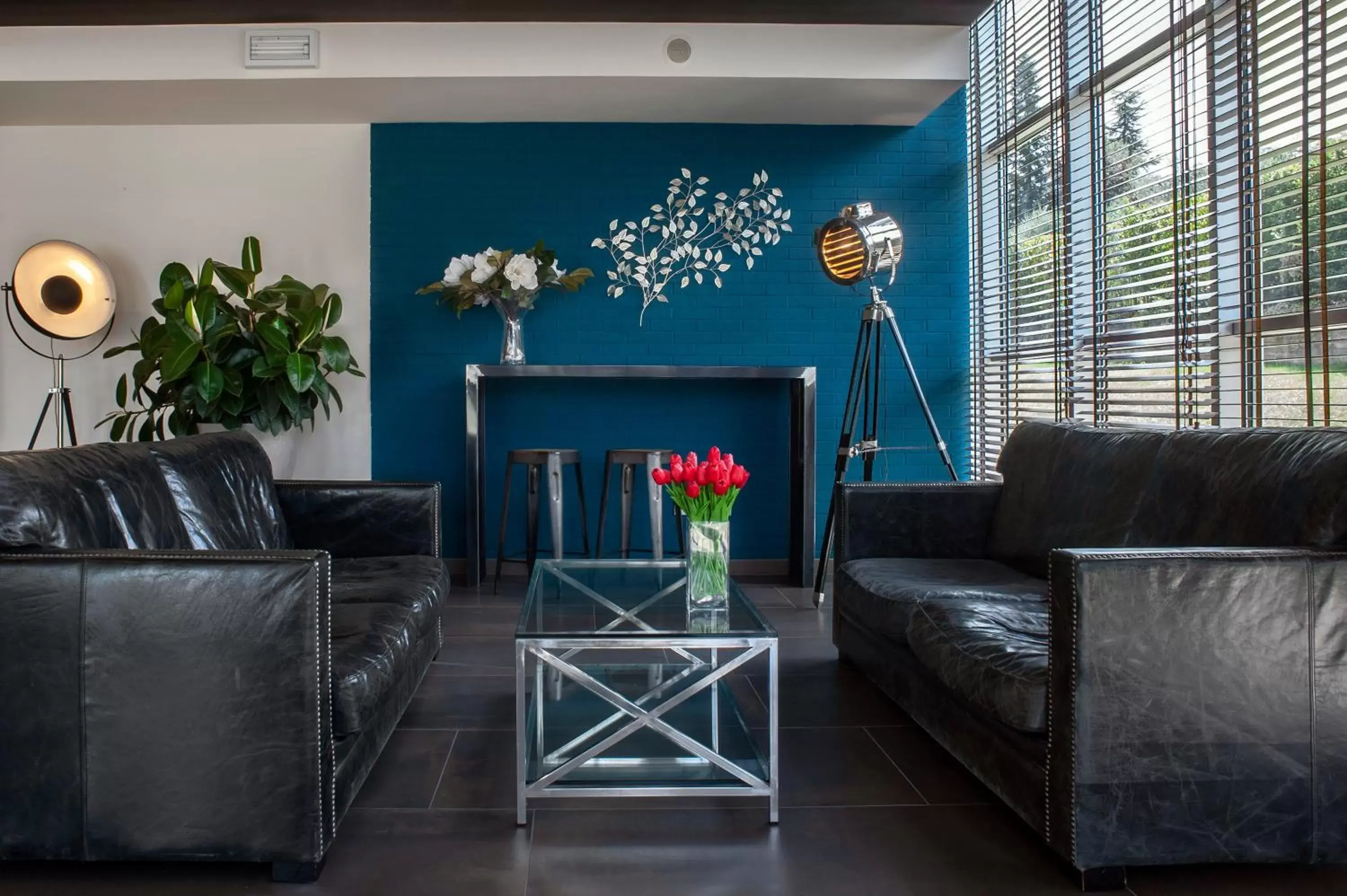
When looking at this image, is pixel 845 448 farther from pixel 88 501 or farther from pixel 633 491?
pixel 88 501

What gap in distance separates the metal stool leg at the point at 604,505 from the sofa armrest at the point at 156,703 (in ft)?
9.86

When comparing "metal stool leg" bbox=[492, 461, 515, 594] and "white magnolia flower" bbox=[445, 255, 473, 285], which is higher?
"white magnolia flower" bbox=[445, 255, 473, 285]

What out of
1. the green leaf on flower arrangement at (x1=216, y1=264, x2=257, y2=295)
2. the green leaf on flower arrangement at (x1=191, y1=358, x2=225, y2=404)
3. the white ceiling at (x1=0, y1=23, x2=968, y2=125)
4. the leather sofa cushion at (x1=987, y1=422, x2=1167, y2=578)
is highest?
the white ceiling at (x1=0, y1=23, x2=968, y2=125)

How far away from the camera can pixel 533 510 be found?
4957 millimetres

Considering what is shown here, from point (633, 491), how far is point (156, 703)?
11.1 ft

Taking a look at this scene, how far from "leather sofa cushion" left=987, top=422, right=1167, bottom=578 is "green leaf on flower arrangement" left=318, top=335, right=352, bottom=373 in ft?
10.4

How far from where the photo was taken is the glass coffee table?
218cm

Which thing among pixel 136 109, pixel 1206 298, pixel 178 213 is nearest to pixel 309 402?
pixel 178 213

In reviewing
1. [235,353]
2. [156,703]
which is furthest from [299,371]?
[156,703]

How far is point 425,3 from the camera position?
4469mm

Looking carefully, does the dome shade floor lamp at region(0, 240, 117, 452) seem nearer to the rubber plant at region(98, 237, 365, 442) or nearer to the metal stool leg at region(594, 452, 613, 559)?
the rubber plant at region(98, 237, 365, 442)

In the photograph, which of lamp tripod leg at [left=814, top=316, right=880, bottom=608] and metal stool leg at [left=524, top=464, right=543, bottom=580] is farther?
metal stool leg at [left=524, top=464, right=543, bottom=580]

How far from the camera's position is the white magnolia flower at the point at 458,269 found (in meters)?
5.02

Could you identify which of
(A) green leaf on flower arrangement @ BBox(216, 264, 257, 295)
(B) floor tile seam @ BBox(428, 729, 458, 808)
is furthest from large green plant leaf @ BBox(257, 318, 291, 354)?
(B) floor tile seam @ BBox(428, 729, 458, 808)
